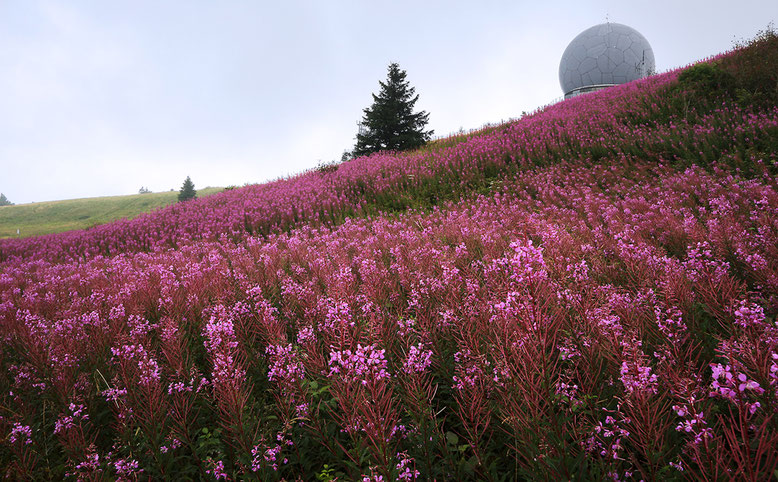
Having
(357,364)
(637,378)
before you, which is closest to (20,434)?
(357,364)

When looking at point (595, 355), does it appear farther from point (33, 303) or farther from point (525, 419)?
point (33, 303)

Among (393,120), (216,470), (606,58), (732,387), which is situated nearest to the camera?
(732,387)

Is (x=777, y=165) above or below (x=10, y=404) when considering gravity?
above

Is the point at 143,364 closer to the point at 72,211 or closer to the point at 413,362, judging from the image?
the point at 413,362

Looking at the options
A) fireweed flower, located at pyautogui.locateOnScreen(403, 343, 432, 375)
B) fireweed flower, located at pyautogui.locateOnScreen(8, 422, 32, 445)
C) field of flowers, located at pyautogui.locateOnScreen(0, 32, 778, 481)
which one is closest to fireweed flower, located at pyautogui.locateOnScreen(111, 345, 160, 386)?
field of flowers, located at pyautogui.locateOnScreen(0, 32, 778, 481)

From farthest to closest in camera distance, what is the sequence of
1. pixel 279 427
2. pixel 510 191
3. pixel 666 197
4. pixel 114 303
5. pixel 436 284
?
pixel 510 191
pixel 666 197
pixel 114 303
pixel 436 284
pixel 279 427

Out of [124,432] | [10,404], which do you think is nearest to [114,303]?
[10,404]

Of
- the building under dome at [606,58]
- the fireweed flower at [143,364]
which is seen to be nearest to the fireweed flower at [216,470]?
the fireweed flower at [143,364]

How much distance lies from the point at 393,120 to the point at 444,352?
20.9m

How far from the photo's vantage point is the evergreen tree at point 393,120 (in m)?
21.6

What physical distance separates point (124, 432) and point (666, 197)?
830 cm

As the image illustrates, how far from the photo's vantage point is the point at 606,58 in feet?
104

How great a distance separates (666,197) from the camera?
6215 mm

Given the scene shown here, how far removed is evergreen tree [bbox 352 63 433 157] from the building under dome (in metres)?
21.5
